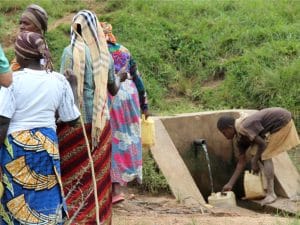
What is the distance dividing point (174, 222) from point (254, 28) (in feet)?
19.0

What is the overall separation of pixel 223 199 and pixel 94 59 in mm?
3175

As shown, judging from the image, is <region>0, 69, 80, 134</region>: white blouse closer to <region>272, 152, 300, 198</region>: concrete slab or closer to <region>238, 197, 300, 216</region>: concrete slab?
<region>238, 197, 300, 216</region>: concrete slab

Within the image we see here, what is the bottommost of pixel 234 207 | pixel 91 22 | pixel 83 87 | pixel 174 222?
pixel 234 207

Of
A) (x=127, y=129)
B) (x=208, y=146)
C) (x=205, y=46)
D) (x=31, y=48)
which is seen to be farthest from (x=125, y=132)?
(x=205, y=46)

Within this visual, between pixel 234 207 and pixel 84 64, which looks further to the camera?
pixel 234 207

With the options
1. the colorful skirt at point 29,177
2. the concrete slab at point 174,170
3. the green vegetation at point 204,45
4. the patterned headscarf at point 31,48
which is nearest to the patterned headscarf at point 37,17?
the patterned headscarf at point 31,48

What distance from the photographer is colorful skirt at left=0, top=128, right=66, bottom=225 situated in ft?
11.4

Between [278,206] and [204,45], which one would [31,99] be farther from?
[204,45]

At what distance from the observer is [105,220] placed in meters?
4.26

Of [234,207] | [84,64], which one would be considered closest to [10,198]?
[84,64]

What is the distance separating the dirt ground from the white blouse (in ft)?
5.00

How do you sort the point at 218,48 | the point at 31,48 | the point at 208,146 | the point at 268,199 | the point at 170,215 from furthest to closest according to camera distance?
1. the point at 218,48
2. the point at 208,146
3. the point at 268,199
4. the point at 170,215
5. the point at 31,48

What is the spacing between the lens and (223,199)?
22.8 feet

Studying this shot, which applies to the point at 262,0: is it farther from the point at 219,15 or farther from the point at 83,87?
the point at 83,87
